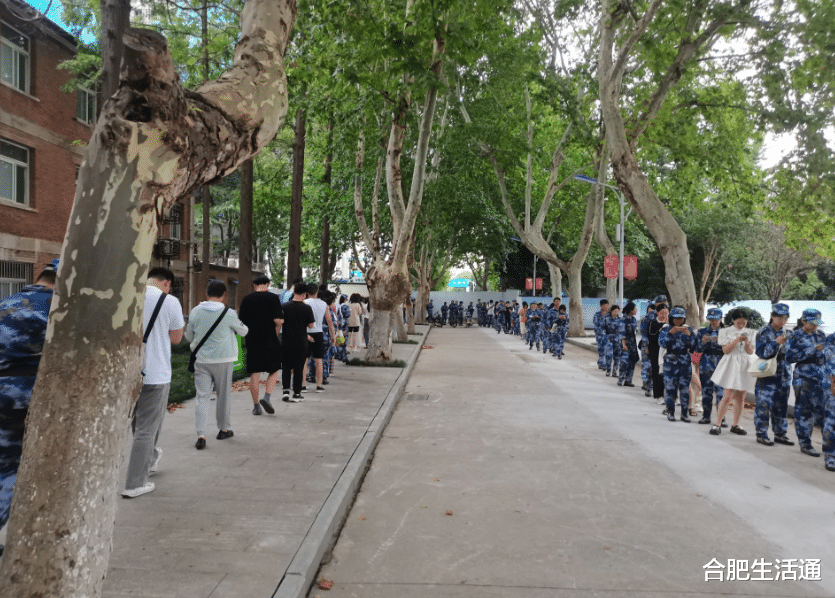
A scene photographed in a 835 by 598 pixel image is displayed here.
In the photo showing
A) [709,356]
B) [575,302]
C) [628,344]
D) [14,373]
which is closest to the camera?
[14,373]

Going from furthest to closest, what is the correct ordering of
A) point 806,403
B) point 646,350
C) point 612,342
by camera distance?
point 612,342, point 646,350, point 806,403

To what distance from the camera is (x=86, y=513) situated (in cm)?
265

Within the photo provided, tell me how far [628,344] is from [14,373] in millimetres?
11641

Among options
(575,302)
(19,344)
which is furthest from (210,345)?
(575,302)

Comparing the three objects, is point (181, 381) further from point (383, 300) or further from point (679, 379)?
point (679, 379)

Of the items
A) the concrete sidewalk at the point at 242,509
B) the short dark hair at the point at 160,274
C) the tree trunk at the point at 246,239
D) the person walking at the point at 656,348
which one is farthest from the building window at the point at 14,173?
the person walking at the point at 656,348

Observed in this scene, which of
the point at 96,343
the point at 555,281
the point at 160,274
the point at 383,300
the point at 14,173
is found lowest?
the point at 96,343

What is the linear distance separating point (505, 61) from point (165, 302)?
1604cm

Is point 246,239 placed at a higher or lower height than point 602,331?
higher

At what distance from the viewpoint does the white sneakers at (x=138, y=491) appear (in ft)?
16.4

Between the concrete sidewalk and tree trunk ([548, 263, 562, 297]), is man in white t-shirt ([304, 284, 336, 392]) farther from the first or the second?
tree trunk ([548, 263, 562, 297])

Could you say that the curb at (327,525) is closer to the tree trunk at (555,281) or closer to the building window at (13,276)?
the building window at (13,276)

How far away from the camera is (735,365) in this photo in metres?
8.14

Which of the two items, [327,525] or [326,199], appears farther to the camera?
[326,199]
